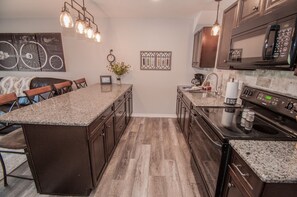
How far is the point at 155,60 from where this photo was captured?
3.68 meters

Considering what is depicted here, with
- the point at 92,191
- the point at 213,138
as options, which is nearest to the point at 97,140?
the point at 92,191

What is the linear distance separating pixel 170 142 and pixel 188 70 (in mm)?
1904

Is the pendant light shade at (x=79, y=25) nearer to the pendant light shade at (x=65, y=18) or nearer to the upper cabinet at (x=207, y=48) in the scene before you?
the pendant light shade at (x=65, y=18)

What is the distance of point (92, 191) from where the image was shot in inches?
66.4

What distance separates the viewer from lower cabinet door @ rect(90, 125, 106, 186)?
5.01ft

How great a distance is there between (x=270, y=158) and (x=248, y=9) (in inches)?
50.1

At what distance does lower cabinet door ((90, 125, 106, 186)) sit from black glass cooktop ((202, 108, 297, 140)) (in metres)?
1.16

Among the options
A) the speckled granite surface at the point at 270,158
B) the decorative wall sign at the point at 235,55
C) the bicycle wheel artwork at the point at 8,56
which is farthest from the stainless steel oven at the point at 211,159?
the bicycle wheel artwork at the point at 8,56

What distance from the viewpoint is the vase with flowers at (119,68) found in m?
3.56

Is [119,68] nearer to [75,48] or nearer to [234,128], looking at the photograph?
[75,48]

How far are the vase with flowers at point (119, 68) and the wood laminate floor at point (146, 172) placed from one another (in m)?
1.49

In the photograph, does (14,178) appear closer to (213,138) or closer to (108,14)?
(213,138)

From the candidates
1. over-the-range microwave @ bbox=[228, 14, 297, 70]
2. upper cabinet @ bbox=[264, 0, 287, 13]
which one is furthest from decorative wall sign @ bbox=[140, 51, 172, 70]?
upper cabinet @ bbox=[264, 0, 287, 13]

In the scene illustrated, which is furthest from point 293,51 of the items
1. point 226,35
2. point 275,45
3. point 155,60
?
point 155,60
